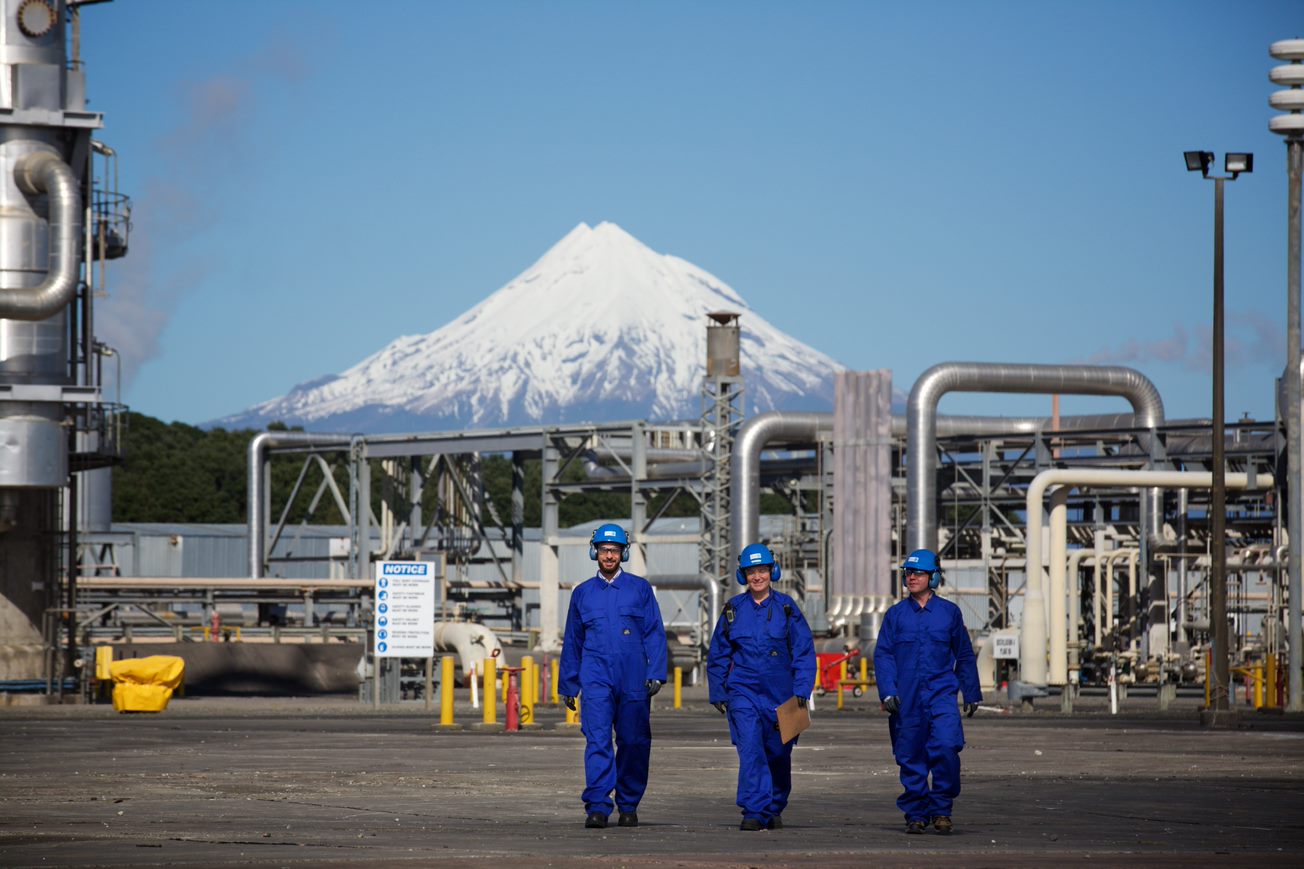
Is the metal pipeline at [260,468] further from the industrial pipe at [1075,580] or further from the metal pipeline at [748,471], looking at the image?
the industrial pipe at [1075,580]

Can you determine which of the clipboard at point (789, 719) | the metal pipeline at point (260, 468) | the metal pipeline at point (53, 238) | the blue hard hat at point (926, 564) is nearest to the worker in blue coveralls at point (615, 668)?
the clipboard at point (789, 719)

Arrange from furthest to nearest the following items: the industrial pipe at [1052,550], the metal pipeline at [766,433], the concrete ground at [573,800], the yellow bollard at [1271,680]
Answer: the metal pipeline at [766,433] < the industrial pipe at [1052,550] < the yellow bollard at [1271,680] < the concrete ground at [573,800]

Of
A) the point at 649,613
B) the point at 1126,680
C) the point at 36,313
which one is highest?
the point at 36,313

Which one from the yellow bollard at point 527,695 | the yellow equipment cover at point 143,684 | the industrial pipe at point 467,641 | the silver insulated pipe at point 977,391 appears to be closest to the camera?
the yellow bollard at point 527,695

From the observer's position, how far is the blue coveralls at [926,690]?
41.2ft

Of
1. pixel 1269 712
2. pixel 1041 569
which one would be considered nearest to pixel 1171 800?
pixel 1269 712

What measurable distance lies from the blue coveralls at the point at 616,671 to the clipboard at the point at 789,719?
81 centimetres

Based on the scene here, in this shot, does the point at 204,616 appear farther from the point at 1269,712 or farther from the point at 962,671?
the point at 962,671

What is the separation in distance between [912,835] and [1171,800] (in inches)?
146

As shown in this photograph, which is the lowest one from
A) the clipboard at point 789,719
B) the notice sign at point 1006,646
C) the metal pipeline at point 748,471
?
the notice sign at point 1006,646

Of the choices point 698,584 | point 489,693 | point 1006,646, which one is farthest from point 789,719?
point 698,584

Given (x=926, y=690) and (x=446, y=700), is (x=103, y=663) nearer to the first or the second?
(x=446, y=700)

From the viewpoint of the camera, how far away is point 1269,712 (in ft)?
106

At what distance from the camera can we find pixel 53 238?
34750 mm
